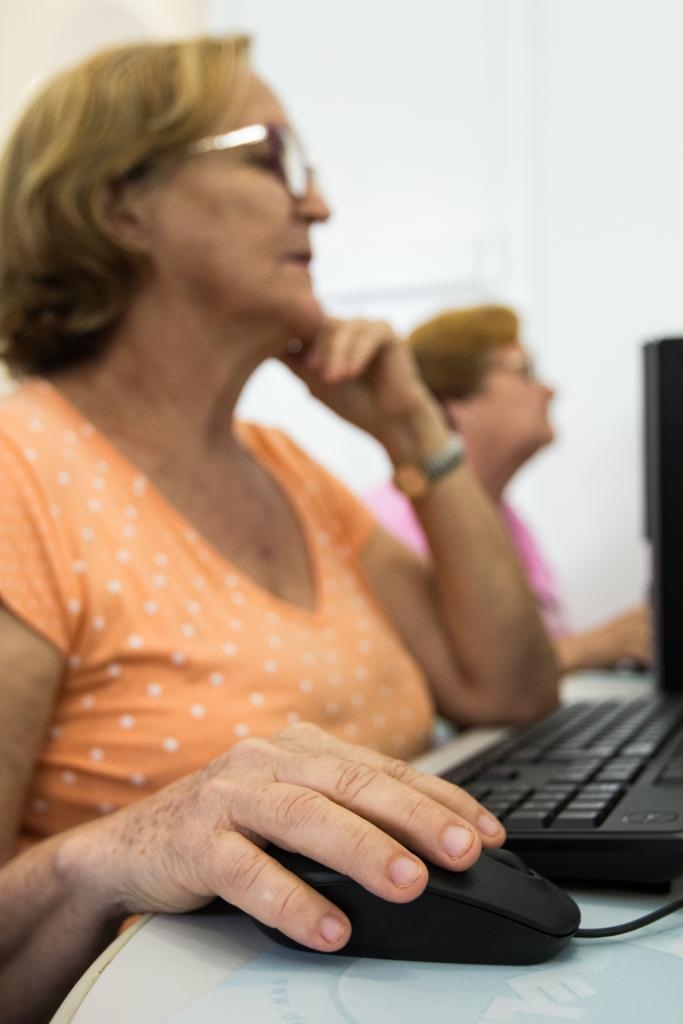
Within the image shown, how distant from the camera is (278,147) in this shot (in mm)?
1102

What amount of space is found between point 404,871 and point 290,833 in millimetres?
61

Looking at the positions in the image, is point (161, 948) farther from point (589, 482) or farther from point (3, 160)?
point (589, 482)

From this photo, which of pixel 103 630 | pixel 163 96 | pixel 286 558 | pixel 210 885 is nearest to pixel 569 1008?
pixel 210 885

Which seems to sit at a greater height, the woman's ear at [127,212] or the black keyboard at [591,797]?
the woman's ear at [127,212]

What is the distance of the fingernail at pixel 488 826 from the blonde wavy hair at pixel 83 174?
2.32ft

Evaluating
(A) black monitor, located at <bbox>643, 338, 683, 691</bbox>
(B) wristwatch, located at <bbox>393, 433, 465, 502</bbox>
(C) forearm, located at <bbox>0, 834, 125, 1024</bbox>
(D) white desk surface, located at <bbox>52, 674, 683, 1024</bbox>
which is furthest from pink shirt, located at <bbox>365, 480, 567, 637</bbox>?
(D) white desk surface, located at <bbox>52, 674, 683, 1024</bbox>

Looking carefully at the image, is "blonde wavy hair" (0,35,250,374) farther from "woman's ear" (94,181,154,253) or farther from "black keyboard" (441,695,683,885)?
"black keyboard" (441,695,683,885)

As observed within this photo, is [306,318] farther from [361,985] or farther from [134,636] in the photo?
[361,985]

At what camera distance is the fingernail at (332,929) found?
Result: 1.41 feet

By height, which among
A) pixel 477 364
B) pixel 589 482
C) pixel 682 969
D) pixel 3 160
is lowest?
pixel 589 482

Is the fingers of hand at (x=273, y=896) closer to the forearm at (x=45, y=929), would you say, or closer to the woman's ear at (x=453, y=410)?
the forearm at (x=45, y=929)

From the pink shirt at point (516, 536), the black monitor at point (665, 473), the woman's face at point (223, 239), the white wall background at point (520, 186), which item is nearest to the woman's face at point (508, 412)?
the pink shirt at point (516, 536)

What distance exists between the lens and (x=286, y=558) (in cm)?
106

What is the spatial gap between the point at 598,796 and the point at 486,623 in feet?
1.98
